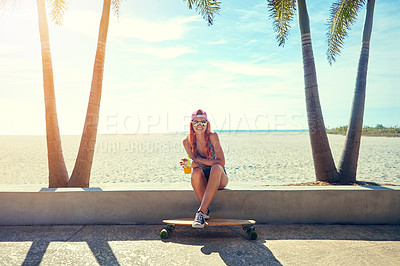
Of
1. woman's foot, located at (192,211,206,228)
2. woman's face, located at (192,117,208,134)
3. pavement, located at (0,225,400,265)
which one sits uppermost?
woman's face, located at (192,117,208,134)

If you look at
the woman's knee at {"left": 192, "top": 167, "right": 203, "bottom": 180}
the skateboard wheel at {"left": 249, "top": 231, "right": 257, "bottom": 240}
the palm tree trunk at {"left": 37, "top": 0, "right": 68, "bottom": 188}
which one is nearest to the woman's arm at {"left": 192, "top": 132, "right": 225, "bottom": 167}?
the woman's knee at {"left": 192, "top": 167, "right": 203, "bottom": 180}

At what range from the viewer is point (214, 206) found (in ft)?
15.4

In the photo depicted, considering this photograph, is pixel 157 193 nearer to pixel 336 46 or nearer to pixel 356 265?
pixel 356 265

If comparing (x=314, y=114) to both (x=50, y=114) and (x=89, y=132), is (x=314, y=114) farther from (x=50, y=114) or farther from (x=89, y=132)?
(x=50, y=114)

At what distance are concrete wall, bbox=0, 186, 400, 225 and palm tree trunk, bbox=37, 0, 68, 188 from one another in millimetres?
1649

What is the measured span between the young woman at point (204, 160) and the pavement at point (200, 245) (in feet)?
1.57

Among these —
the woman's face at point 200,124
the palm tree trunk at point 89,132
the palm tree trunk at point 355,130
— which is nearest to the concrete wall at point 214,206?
the woman's face at point 200,124

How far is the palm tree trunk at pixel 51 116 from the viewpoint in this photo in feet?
20.5

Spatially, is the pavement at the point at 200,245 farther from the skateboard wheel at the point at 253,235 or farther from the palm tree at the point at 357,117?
the palm tree at the point at 357,117

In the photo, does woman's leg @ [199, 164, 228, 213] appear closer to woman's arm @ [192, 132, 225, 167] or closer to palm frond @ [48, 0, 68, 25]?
woman's arm @ [192, 132, 225, 167]

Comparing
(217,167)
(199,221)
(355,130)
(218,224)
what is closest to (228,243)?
(218,224)

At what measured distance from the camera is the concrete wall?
4680 millimetres

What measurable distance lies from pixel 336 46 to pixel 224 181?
6.78m

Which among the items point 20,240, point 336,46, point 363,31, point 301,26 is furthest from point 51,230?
point 336,46
